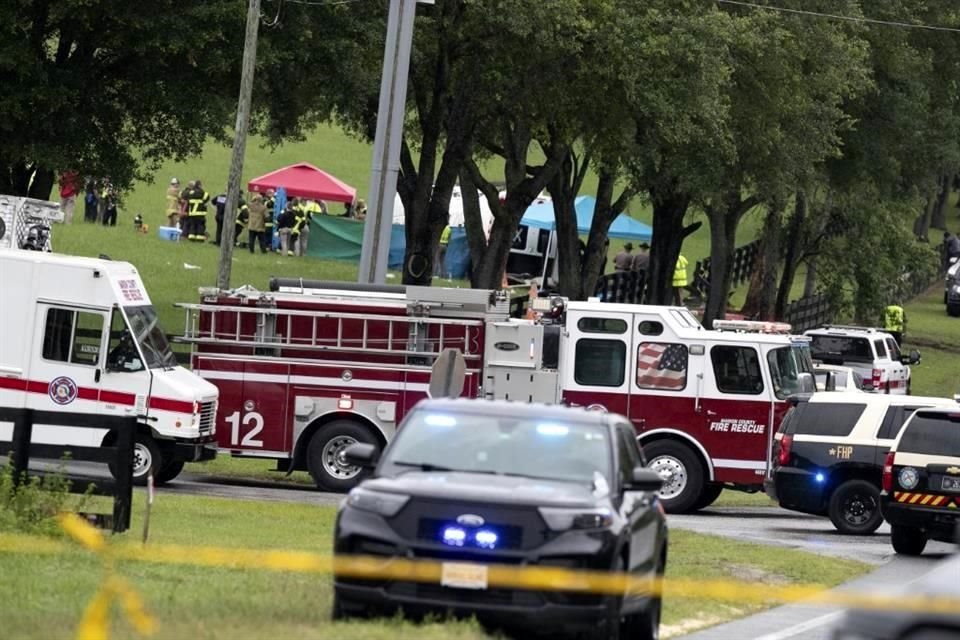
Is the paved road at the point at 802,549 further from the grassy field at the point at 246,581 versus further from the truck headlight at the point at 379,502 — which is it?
the truck headlight at the point at 379,502

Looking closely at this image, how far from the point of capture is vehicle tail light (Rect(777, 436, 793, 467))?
2373cm

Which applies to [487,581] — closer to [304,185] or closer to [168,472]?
[168,472]

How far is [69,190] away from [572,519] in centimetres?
3970

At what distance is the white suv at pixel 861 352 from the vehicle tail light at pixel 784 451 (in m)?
17.4

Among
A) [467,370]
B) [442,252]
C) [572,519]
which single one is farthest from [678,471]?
[442,252]

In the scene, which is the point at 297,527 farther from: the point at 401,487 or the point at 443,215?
the point at 443,215

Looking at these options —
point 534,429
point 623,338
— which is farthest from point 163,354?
point 534,429

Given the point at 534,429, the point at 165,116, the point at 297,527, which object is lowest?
the point at 297,527

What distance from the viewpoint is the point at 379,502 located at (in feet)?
36.5

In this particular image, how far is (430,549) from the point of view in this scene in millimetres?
10969

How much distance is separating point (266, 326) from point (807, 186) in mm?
24322

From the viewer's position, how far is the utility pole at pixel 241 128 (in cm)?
3144

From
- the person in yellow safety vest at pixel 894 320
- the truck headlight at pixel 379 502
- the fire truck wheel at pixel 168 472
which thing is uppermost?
the person in yellow safety vest at pixel 894 320

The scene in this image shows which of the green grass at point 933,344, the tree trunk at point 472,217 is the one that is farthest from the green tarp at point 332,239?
the green grass at point 933,344
